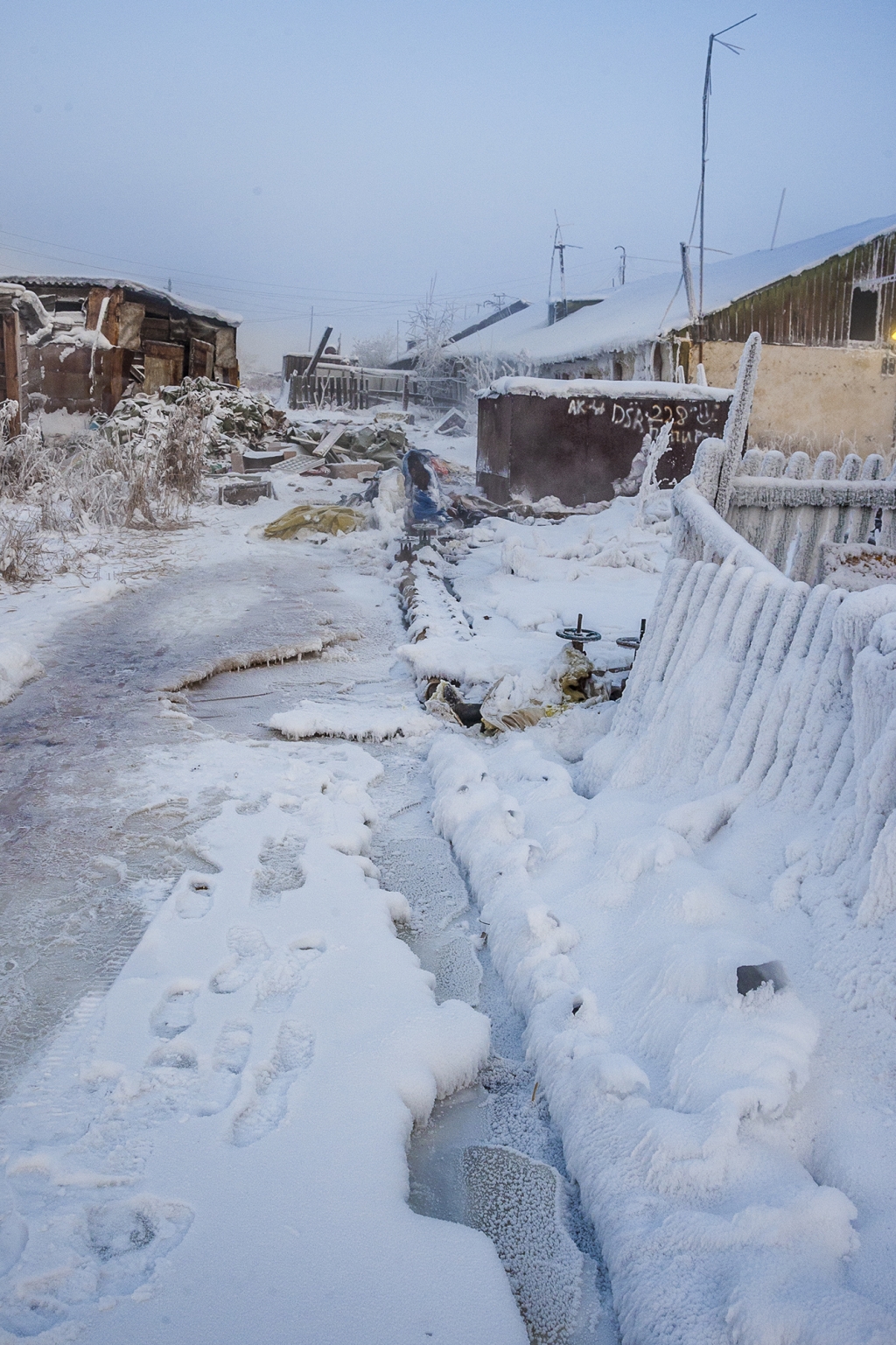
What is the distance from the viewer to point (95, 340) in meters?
17.2

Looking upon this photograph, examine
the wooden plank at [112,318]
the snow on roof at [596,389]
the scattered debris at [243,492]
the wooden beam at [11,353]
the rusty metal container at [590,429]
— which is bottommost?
the scattered debris at [243,492]

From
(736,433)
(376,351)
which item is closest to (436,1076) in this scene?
(736,433)

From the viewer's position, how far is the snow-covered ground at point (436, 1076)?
5.48 feet

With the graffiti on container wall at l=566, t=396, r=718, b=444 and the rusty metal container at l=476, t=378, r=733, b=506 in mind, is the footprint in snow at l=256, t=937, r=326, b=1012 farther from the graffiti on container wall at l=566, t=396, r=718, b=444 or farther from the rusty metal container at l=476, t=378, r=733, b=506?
the graffiti on container wall at l=566, t=396, r=718, b=444

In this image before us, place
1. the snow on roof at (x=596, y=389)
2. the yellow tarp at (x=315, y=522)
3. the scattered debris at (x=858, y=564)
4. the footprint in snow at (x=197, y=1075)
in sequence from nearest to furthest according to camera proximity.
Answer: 1. the footprint in snow at (x=197, y=1075)
2. the scattered debris at (x=858, y=564)
3. the yellow tarp at (x=315, y=522)
4. the snow on roof at (x=596, y=389)

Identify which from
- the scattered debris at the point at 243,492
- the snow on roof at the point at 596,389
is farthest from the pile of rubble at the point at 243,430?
the snow on roof at the point at 596,389

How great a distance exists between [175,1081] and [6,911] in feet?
3.88

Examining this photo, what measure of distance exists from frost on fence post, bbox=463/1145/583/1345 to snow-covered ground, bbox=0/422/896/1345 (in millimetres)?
16

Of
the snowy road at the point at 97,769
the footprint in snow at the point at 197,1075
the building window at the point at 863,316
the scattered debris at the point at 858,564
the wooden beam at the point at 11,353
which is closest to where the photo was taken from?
the footprint in snow at the point at 197,1075

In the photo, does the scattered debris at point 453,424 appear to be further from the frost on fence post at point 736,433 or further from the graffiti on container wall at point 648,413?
the frost on fence post at point 736,433

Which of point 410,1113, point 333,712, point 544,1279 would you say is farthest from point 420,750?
point 544,1279

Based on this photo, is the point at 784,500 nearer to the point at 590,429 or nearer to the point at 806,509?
the point at 806,509

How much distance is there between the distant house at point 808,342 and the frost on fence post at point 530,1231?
1785cm

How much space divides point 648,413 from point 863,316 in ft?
29.4
